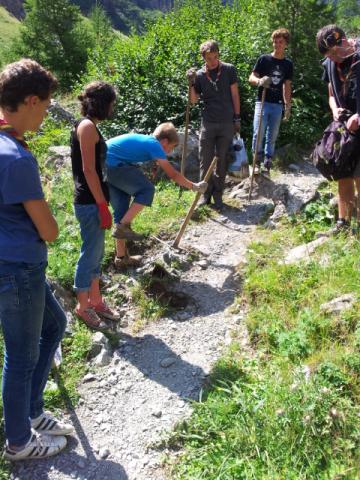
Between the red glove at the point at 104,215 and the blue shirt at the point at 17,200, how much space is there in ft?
3.89

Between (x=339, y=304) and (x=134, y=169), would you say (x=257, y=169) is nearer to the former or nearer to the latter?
(x=134, y=169)

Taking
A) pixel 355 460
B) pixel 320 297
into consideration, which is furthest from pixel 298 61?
pixel 355 460

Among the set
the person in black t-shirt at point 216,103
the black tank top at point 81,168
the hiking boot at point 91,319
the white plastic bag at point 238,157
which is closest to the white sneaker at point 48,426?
the hiking boot at point 91,319

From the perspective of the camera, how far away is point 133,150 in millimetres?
4418

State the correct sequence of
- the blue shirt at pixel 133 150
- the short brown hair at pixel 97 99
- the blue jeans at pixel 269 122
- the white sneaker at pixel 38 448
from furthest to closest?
the blue jeans at pixel 269 122 → the blue shirt at pixel 133 150 → the short brown hair at pixel 97 99 → the white sneaker at pixel 38 448

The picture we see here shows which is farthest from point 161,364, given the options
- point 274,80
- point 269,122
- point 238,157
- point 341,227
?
point 274,80

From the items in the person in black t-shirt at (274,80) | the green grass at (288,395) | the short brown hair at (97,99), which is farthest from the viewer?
the person in black t-shirt at (274,80)

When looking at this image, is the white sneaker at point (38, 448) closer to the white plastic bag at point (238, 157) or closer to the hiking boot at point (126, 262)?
the hiking boot at point (126, 262)

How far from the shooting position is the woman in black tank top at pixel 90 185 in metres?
3.41

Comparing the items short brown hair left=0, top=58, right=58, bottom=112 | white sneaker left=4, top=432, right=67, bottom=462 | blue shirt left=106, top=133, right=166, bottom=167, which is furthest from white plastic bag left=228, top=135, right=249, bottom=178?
white sneaker left=4, top=432, right=67, bottom=462

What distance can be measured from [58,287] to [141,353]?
1.29 m

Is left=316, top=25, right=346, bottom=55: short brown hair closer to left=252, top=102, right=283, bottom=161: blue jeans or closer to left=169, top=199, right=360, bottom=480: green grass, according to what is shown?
left=169, top=199, right=360, bottom=480: green grass

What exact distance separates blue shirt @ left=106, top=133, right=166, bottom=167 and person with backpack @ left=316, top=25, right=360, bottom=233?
1.84m

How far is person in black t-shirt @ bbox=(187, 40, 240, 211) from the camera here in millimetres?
6258
